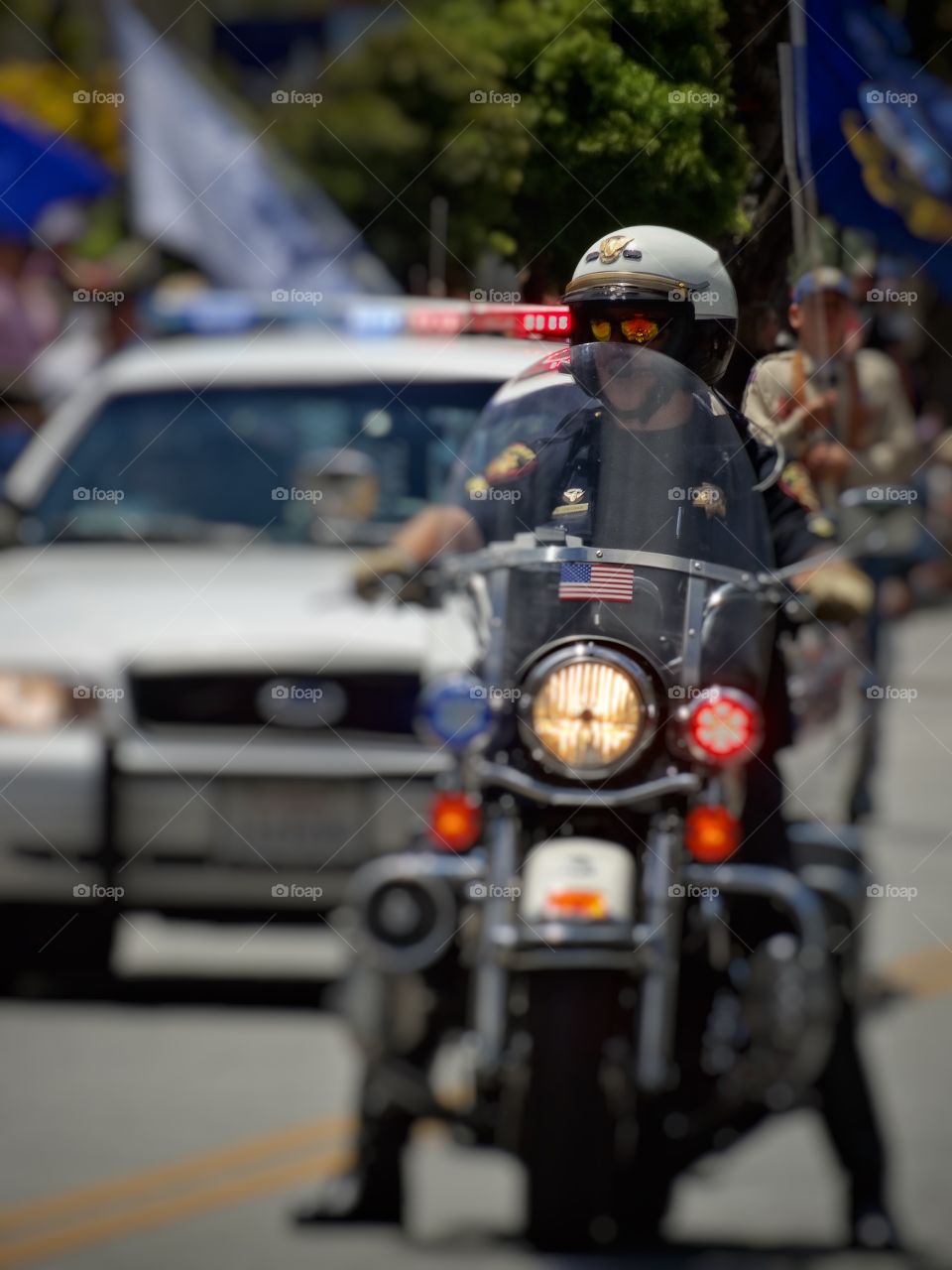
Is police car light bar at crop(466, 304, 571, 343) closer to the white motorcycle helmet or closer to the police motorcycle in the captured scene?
the white motorcycle helmet

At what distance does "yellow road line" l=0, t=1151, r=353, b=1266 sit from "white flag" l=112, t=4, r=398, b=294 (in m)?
3.54

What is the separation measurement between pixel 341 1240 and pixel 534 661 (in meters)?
1.98

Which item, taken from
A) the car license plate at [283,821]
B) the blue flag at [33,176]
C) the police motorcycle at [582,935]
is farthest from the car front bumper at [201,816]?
the blue flag at [33,176]

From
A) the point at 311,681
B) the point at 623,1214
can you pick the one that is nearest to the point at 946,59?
the point at 623,1214

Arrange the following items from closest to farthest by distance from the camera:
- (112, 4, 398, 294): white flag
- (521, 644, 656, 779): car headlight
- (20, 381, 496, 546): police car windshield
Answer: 1. (521, 644, 656, 779): car headlight
2. (20, 381, 496, 546): police car windshield
3. (112, 4, 398, 294): white flag

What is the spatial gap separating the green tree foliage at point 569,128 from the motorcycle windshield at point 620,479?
0.25ft

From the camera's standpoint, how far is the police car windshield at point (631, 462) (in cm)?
121

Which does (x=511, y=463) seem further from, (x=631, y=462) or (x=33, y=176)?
(x=33, y=176)

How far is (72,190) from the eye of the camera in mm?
11352

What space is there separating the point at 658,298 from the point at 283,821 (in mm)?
3040

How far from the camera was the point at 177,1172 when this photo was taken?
13.6 ft

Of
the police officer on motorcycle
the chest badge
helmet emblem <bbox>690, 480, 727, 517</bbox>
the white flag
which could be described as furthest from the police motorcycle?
the white flag

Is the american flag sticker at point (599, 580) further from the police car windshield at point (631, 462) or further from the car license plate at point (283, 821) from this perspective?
the car license plate at point (283, 821)

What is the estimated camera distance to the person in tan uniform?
4.06 ft
